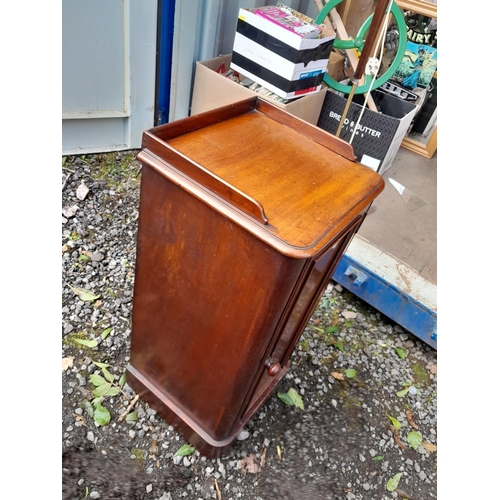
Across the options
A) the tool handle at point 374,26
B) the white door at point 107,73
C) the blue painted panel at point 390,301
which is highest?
the tool handle at point 374,26

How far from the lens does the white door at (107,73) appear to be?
2.11 meters

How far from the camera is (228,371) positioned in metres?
1.19

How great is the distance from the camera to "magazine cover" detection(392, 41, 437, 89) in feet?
8.87

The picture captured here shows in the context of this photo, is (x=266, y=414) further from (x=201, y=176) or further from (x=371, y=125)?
(x=371, y=125)

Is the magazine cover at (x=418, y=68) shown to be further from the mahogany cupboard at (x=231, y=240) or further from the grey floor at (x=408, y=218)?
the mahogany cupboard at (x=231, y=240)

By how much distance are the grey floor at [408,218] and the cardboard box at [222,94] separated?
637 millimetres

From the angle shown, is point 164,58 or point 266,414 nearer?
point 266,414

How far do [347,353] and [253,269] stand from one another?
1257 millimetres

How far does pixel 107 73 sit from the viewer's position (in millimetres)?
2309

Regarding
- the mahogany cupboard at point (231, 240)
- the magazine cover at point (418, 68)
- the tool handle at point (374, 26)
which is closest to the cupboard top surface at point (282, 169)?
the mahogany cupboard at point (231, 240)

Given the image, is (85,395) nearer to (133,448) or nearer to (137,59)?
A: (133,448)

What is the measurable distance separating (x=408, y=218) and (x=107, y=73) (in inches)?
71.8

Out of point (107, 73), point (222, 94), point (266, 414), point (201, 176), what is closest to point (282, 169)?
point (201, 176)

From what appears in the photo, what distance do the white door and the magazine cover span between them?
1555 mm
